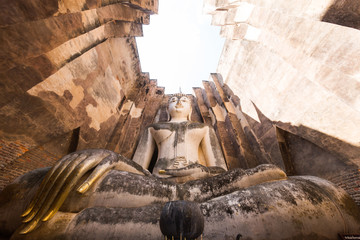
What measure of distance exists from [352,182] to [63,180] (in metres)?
4.40

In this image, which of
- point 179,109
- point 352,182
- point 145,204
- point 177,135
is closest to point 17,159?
point 145,204

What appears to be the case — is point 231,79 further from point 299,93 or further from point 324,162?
point 324,162

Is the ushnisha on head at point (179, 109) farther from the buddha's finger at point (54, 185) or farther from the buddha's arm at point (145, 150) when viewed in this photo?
the buddha's finger at point (54, 185)

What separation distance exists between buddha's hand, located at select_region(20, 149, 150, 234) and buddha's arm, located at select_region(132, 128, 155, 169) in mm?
1696

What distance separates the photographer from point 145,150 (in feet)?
11.5

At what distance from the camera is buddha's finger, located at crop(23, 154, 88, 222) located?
117 centimetres

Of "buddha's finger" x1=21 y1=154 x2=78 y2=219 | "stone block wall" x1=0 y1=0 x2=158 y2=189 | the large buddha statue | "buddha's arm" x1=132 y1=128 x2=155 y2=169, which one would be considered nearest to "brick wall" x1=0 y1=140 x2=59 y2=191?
"stone block wall" x1=0 y1=0 x2=158 y2=189

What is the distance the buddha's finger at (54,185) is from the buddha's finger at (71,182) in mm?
31

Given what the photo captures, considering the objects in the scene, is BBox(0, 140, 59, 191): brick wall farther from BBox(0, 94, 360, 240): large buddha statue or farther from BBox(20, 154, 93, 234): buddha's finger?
BBox(20, 154, 93, 234): buddha's finger

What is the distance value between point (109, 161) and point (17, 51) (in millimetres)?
2180

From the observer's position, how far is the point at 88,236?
40.4 inches

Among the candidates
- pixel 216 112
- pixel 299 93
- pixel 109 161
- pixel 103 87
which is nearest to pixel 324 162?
pixel 299 93

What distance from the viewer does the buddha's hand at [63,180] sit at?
1150 millimetres

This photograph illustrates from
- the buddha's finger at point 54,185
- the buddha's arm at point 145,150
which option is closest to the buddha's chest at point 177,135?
the buddha's arm at point 145,150
